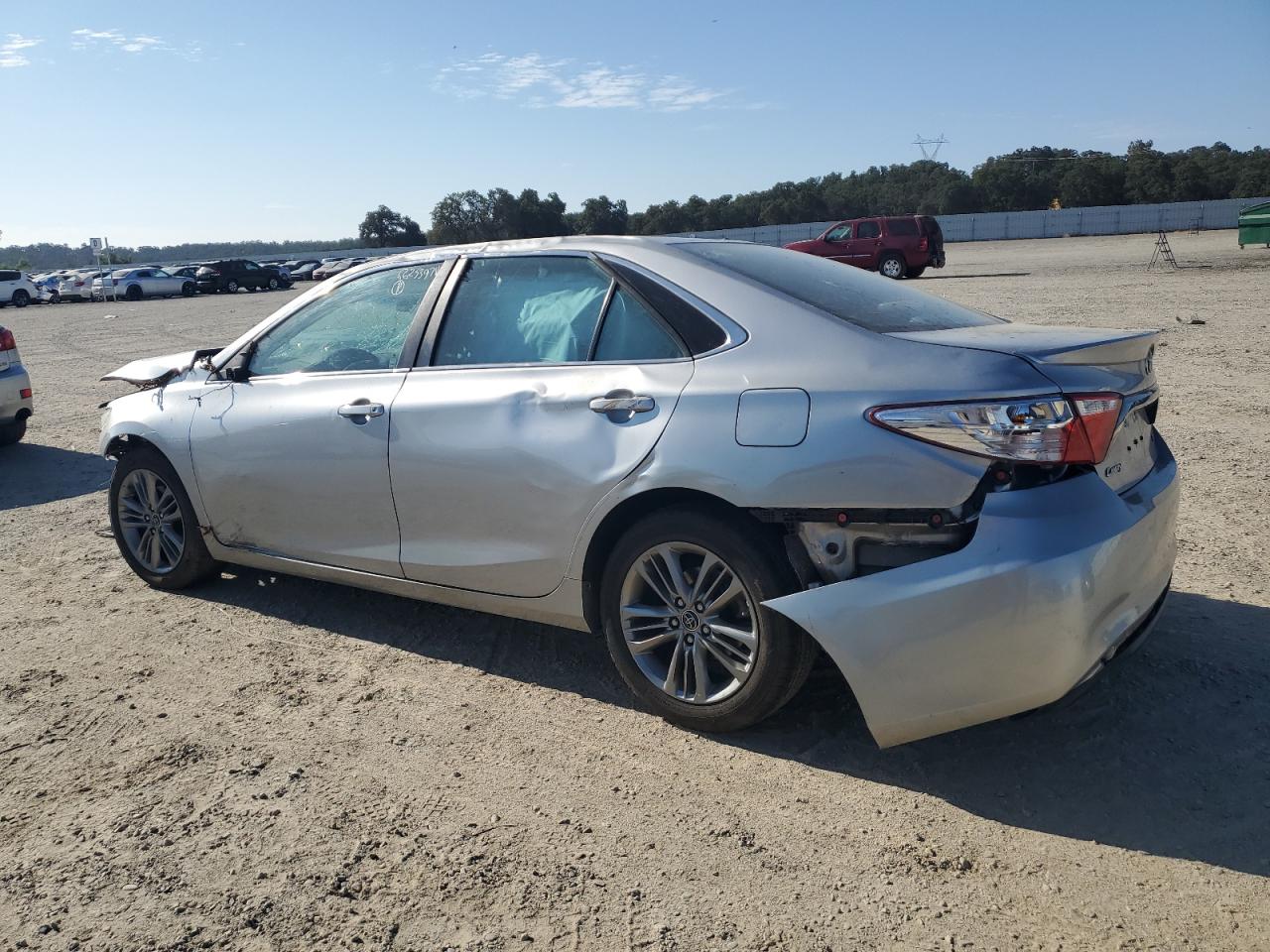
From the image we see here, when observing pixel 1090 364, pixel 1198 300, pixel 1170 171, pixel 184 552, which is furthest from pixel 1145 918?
pixel 1170 171

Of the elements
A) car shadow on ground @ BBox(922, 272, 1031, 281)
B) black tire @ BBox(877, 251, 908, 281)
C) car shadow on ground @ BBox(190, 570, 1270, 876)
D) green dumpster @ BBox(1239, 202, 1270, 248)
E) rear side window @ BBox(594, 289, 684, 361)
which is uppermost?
green dumpster @ BBox(1239, 202, 1270, 248)

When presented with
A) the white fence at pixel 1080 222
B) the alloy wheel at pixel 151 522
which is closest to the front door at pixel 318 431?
the alloy wheel at pixel 151 522

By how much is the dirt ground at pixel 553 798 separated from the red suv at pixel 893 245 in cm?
2623

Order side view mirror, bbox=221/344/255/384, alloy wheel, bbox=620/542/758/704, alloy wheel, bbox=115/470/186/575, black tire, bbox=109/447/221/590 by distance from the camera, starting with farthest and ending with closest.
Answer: alloy wheel, bbox=115/470/186/575, black tire, bbox=109/447/221/590, side view mirror, bbox=221/344/255/384, alloy wheel, bbox=620/542/758/704

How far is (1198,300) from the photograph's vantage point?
17203mm

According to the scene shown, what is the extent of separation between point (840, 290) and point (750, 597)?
123 cm

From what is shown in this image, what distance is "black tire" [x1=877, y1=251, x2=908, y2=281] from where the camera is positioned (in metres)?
29.9

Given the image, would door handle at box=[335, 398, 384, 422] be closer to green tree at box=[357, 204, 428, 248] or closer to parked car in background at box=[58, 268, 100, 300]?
parked car in background at box=[58, 268, 100, 300]

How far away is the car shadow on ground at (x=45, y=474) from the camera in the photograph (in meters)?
7.67

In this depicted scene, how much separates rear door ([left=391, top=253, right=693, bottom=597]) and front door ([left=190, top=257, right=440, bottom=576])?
A: 0.55ft

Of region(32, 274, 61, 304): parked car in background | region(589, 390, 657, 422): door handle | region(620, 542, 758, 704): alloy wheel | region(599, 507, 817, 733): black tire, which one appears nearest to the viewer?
region(599, 507, 817, 733): black tire

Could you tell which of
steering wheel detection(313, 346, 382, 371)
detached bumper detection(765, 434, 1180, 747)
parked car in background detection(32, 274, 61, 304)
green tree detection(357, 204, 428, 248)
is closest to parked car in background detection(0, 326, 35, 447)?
steering wheel detection(313, 346, 382, 371)

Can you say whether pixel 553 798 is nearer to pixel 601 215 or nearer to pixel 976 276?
pixel 976 276

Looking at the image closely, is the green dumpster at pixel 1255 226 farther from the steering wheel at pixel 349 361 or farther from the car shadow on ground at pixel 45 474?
the steering wheel at pixel 349 361
